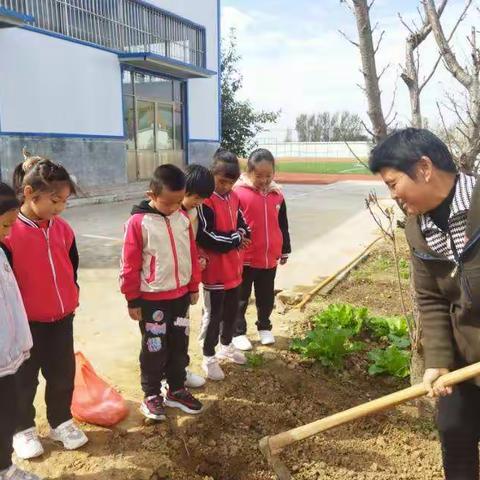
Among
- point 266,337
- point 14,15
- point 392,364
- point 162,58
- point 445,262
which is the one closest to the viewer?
point 445,262

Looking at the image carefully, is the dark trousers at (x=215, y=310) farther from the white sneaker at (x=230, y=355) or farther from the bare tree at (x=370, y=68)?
the bare tree at (x=370, y=68)

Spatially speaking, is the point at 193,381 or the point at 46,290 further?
the point at 193,381

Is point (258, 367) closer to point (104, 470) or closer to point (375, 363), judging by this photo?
point (375, 363)

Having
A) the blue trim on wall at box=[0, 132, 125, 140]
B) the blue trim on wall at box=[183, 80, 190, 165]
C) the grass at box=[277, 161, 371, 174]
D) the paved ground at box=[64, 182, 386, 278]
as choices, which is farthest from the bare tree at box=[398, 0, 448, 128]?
the grass at box=[277, 161, 371, 174]

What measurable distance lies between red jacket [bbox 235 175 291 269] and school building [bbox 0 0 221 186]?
7558 millimetres

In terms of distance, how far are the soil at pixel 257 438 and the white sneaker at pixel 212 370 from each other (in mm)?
51

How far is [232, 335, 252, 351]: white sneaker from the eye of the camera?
3.67m

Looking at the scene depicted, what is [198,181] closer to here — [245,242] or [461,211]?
[245,242]

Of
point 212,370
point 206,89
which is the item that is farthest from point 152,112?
point 212,370

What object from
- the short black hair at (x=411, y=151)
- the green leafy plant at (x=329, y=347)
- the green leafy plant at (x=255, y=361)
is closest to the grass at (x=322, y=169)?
the green leafy plant at (x=329, y=347)

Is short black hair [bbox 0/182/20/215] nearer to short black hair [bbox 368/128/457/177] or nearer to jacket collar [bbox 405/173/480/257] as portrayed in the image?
short black hair [bbox 368/128/457/177]

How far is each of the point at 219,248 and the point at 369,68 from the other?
1325 mm

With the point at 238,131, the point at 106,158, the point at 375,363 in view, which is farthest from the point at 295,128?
the point at 375,363

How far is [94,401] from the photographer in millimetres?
2676
